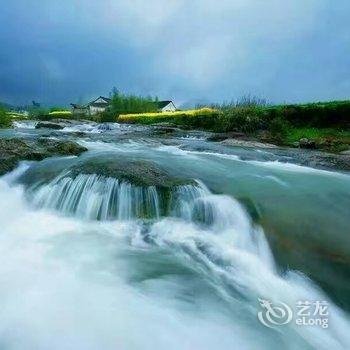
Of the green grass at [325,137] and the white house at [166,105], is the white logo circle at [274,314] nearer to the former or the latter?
the green grass at [325,137]

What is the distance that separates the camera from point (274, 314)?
547 cm

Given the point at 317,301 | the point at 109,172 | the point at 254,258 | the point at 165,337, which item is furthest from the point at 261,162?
the point at 165,337

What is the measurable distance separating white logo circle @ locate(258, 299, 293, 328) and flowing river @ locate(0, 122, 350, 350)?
31 mm

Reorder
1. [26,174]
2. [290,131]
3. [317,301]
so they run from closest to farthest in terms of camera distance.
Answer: [317,301]
[26,174]
[290,131]

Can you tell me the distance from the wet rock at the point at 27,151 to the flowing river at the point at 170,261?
42 cm

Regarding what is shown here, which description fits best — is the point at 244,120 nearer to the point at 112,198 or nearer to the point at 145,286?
the point at 112,198

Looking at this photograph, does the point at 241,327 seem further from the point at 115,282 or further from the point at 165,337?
the point at 115,282

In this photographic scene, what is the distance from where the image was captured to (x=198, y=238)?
7.35 metres

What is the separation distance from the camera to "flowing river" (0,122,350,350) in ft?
16.0

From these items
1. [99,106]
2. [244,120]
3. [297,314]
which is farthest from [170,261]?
[99,106]

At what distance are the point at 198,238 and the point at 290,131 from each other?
17444 mm

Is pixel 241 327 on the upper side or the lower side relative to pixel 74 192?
lower

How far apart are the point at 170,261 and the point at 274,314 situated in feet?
6.55

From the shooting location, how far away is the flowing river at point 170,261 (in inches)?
192
